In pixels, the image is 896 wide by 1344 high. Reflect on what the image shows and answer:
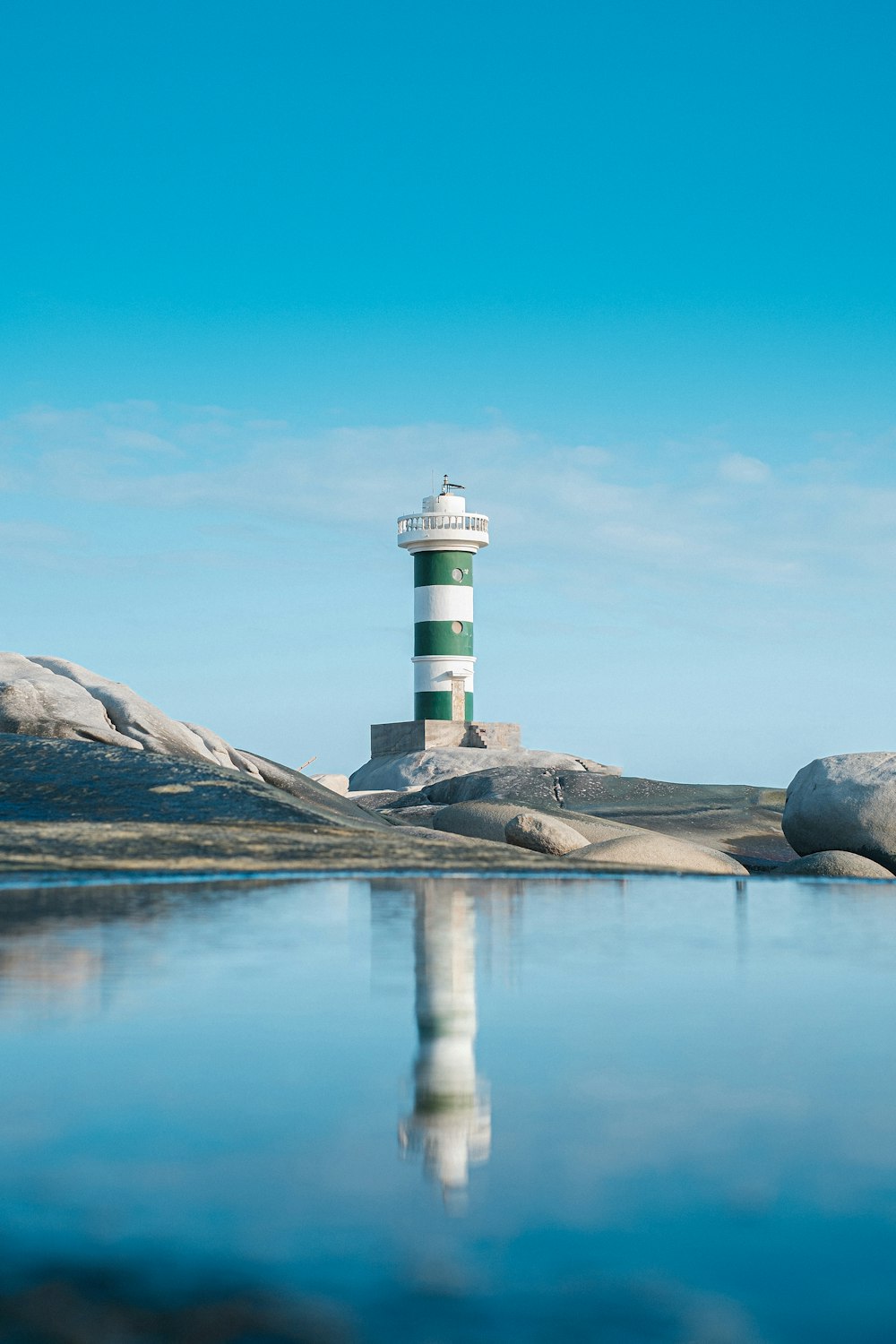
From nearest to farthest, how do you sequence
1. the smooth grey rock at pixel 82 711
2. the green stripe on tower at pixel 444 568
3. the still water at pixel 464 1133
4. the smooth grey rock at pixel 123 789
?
1. the still water at pixel 464 1133
2. the smooth grey rock at pixel 123 789
3. the smooth grey rock at pixel 82 711
4. the green stripe on tower at pixel 444 568

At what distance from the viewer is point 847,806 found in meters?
11.5

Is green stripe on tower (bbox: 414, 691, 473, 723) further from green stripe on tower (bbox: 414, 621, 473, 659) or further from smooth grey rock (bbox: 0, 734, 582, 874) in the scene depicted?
smooth grey rock (bbox: 0, 734, 582, 874)

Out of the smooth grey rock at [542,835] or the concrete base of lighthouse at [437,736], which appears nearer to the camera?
the smooth grey rock at [542,835]

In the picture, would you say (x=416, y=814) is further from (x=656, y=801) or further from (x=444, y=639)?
(x=444, y=639)

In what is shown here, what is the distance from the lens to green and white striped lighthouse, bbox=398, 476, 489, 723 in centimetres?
3020

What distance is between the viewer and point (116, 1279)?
136 cm

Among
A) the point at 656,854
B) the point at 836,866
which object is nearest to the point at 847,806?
the point at 836,866

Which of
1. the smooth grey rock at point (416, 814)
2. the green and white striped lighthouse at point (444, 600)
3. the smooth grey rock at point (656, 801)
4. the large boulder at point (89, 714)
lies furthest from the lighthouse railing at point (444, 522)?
the large boulder at point (89, 714)

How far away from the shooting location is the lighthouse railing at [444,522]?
103 ft

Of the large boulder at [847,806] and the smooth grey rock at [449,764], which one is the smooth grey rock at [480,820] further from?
the smooth grey rock at [449,764]

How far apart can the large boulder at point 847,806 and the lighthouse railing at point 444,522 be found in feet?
65.5

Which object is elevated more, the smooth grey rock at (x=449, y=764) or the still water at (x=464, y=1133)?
the smooth grey rock at (x=449, y=764)

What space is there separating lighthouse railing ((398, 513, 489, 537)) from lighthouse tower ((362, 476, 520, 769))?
0.02m

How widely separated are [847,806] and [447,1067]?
986 centimetres
